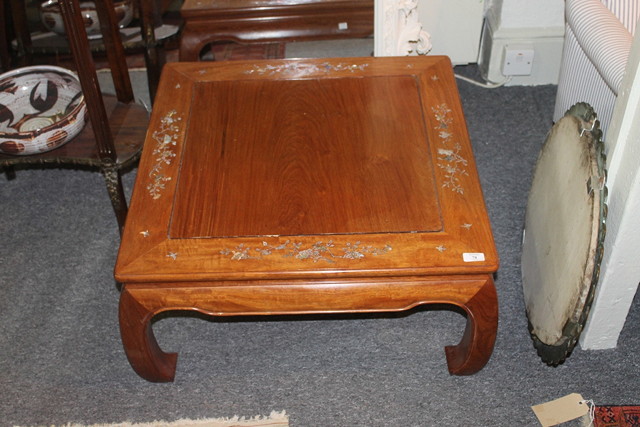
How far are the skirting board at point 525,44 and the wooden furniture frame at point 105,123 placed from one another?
3.91 feet

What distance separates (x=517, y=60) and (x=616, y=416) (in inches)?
50.9

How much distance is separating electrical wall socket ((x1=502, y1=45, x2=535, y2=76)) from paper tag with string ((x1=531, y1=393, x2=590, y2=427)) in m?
1.24

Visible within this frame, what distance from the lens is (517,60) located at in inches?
97.7

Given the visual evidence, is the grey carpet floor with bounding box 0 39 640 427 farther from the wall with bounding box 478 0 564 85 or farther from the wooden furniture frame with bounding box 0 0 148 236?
the wall with bounding box 478 0 564 85

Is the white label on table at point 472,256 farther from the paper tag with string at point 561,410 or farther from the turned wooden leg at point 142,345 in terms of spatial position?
the turned wooden leg at point 142,345

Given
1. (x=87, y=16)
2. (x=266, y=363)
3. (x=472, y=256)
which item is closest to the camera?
(x=472, y=256)

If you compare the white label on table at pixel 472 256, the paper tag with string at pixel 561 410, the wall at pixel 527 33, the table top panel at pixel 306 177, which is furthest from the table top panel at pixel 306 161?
the wall at pixel 527 33

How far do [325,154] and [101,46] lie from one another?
96 centimetres

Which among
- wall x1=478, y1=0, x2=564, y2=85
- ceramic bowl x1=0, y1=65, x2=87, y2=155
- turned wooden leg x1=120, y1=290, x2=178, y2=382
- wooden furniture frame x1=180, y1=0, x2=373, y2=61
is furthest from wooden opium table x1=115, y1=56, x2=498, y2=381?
wall x1=478, y1=0, x2=564, y2=85

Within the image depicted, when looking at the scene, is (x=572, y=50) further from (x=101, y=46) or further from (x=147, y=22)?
(x=101, y=46)

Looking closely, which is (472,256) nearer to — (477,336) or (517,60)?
(477,336)

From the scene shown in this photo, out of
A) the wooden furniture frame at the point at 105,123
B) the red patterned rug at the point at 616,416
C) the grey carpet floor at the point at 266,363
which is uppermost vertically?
the wooden furniture frame at the point at 105,123

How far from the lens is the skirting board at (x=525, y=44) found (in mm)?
2439

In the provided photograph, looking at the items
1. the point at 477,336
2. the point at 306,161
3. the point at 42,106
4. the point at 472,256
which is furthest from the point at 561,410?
the point at 42,106
